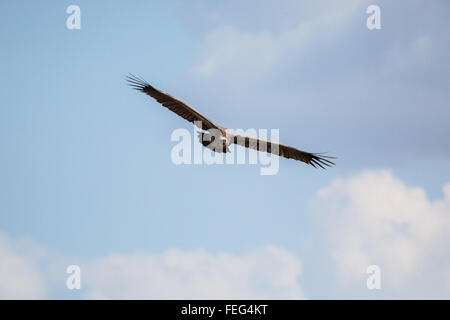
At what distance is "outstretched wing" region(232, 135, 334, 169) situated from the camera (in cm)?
2408

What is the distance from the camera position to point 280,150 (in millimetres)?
25031

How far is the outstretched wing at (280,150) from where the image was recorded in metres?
24.1
